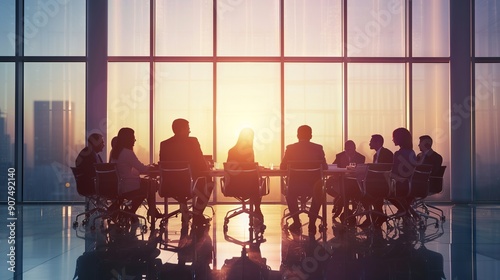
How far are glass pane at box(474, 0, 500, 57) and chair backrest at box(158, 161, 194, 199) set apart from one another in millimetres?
7547

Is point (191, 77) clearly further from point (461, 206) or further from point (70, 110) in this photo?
point (461, 206)

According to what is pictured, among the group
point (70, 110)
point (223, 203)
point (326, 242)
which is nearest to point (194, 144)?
point (326, 242)

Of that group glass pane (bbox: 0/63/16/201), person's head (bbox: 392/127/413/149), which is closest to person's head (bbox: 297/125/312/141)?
person's head (bbox: 392/127/413/149)

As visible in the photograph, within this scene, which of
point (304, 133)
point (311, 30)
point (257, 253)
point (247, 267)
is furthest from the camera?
point (311, 30)

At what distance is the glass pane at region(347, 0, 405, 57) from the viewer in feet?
39.2

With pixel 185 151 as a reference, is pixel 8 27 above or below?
above

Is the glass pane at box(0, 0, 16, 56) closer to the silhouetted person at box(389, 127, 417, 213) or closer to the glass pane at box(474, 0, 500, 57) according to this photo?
the silhouetted person at box(389, 127, 417, 213)

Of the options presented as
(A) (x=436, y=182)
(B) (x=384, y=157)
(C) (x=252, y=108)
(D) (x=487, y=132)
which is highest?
(C) (x=252, y=108)

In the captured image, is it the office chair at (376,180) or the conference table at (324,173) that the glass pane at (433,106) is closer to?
the conference table at (324,173)

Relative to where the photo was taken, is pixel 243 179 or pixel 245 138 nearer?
pixel 243 179

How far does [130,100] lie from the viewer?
39.0ft

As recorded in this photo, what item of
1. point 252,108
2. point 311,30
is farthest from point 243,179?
point 311,30

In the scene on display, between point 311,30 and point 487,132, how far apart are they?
4.16 m

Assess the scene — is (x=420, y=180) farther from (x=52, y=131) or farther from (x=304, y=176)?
(x=52, y=131)
